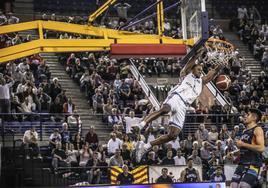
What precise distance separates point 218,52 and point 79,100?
11.5 m

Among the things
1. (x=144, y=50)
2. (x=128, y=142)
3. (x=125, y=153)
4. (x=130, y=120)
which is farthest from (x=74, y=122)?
(x=144, y=50)

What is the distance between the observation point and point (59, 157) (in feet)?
67.5

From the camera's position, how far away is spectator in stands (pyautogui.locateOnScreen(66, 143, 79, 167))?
20.9 metres

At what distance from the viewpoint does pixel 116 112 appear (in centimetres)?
2361

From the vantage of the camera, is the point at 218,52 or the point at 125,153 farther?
the point at 125,153

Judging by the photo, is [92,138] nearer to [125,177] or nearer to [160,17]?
[125,177]

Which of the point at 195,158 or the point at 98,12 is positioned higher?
the point at 98,12

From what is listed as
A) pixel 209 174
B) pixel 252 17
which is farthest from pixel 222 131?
pixel 252 17

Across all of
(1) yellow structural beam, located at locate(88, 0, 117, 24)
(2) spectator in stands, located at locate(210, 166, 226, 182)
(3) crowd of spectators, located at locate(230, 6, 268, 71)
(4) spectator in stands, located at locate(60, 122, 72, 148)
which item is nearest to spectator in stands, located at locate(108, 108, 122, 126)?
(4) spectator in stands, located at locate(60, 122, 72, 148)

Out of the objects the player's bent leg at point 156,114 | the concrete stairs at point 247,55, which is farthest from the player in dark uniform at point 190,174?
the concrete stairs at point 247,55

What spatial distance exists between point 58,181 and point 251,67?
15045mm

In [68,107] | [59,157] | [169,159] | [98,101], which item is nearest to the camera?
[59,157]

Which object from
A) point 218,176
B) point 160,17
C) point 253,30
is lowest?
point 218,176

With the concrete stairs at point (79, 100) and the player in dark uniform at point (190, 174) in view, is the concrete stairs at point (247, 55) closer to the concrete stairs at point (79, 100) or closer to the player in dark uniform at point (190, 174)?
the concrete stairs at point (79, 100)
